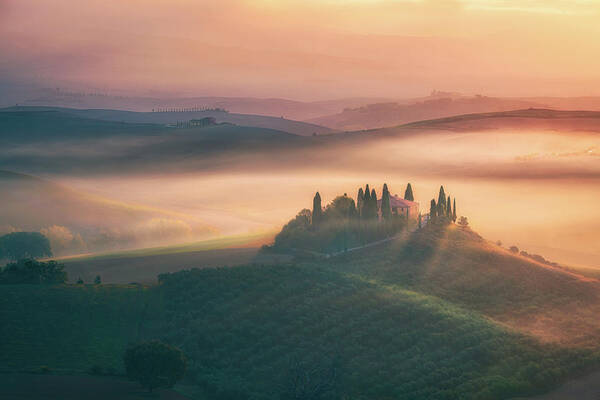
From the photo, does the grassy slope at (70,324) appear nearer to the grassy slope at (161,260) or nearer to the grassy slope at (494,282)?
the grassy slope at (161,260)

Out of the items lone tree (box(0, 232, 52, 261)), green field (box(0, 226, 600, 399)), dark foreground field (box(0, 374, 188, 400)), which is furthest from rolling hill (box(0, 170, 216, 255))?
dark foreground field (box(0, 374, 188, 400))

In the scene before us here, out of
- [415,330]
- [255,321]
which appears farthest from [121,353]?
[415,330]

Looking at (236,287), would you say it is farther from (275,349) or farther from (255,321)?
(275,349)

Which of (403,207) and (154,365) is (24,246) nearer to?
(403,207)

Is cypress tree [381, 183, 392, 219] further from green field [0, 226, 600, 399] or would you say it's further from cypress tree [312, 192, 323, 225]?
green field [0, 226, 600, 399]

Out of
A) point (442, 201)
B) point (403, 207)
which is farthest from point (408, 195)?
point (442, 201)
